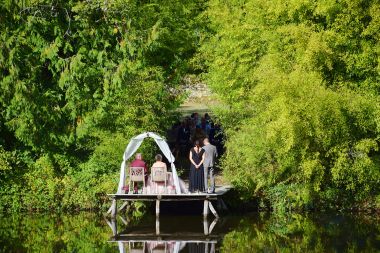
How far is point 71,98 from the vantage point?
31047mm

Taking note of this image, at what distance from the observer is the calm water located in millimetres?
22531

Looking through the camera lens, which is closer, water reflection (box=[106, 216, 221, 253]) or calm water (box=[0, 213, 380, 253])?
water reflection (box=[106, 216, 221, 253])

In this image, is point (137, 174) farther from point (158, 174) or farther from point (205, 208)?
point (205, 208)

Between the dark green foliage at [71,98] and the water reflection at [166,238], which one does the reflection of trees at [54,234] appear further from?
the dark green foliage at [71,98]

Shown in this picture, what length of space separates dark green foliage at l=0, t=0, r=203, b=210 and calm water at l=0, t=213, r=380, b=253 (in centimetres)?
185

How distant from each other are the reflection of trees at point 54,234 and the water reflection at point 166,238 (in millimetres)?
434

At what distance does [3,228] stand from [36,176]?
4.33 meters

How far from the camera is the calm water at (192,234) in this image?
22.5 meters

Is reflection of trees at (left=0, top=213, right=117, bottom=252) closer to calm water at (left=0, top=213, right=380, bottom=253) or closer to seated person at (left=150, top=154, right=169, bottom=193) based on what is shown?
calm water at (left=0, top=213, right=380, bottom=253)

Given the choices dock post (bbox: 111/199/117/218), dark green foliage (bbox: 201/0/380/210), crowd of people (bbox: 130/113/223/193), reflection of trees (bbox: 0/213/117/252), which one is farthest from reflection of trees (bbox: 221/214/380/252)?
dock post (bbox: 111/199/117/218)

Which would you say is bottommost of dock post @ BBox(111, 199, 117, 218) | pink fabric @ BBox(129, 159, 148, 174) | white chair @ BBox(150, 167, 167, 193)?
dock post @ BBox(111, 199, 117, 218)

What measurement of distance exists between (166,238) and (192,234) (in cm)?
92

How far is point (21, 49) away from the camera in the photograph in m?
30.7

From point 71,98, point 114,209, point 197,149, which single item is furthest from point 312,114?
point 71,98
